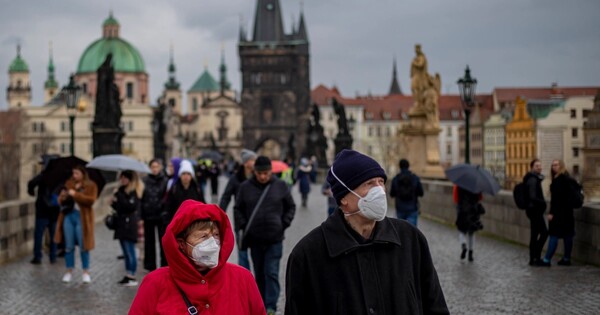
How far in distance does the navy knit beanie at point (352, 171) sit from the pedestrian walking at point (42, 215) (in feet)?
36.5

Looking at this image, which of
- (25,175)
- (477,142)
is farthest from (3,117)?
(477,142)

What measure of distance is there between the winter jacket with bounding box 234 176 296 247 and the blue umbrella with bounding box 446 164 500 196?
4.98m

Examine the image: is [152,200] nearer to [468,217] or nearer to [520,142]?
[468,217]

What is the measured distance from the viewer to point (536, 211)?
14312 mm

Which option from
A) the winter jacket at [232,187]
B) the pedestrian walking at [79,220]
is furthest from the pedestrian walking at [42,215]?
the winter jacket at [232,187]

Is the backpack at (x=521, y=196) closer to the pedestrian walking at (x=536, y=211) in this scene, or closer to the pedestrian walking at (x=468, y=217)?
the pedestrian walking at (x=536, y=211)

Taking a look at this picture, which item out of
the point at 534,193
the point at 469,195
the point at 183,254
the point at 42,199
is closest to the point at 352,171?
the point at 183,254

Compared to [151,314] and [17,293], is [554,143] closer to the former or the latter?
[17,293]

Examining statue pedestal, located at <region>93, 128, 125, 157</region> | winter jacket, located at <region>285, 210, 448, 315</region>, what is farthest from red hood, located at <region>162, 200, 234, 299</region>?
statue pedestal, located at <region>93, 128, 125, 157</region>

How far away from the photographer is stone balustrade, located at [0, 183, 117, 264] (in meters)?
15.4

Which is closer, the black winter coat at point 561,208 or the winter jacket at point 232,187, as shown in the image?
the winter jacket at point 232,187

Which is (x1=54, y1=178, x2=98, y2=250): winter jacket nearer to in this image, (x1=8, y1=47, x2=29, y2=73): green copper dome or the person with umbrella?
the person with umbrella

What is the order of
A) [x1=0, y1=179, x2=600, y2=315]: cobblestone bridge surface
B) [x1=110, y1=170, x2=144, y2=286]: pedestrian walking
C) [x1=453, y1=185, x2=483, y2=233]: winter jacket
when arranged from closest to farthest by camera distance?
[x1=0, y1=179, x2=600, y2=315]: cobblestone bridge surface
[x1=110, y1=170, x2=144, y2=286]: pedestrian walking
[x1=453, y1=185, x2=483, y2=233]: winter jacket

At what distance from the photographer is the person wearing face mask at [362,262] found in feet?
14.7
